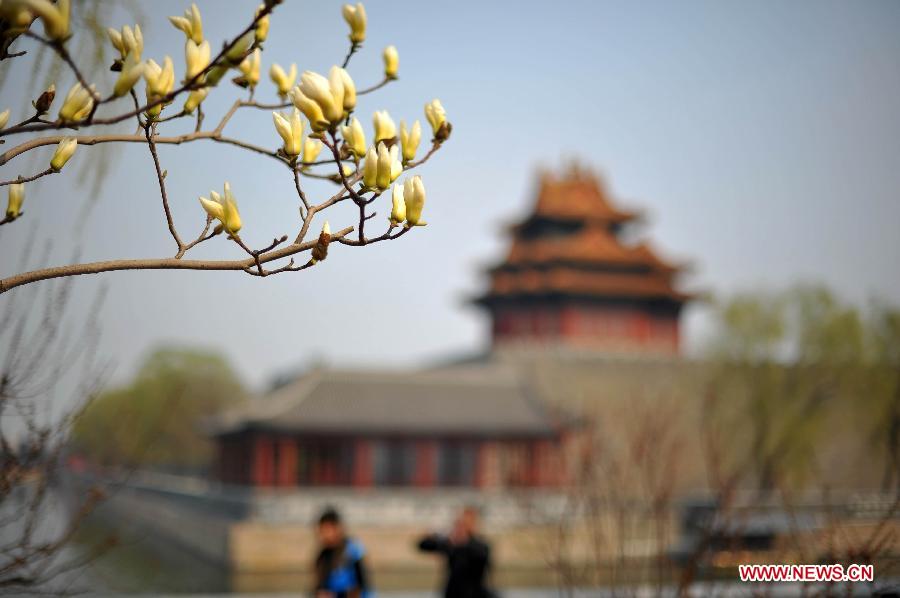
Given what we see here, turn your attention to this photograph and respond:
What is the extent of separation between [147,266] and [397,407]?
24881 millimetres

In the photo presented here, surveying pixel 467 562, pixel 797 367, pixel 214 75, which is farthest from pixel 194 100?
pixel 797 367

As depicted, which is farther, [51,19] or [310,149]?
[310,149]

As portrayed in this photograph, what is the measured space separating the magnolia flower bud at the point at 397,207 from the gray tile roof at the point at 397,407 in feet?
76.1

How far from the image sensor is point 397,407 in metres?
26.7

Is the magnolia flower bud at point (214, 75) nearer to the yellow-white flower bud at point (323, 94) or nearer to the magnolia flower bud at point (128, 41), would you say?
the magnolia flower bud at point (128, 41)

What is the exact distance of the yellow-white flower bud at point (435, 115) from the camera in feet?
6.98

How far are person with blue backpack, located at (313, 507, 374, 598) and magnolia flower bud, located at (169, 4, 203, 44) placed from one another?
355 centimetres

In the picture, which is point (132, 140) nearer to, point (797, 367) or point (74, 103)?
point (74, 103)

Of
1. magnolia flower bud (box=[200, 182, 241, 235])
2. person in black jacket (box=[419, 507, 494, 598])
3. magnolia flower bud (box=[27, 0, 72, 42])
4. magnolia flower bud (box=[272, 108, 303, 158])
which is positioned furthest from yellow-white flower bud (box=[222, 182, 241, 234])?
person in black jacket (box=[419, 507, 494, 598])

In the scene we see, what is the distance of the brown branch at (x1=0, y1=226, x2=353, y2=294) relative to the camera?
1.99 meters

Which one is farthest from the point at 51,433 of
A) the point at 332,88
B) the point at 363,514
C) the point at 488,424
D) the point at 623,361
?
the point at 623,361

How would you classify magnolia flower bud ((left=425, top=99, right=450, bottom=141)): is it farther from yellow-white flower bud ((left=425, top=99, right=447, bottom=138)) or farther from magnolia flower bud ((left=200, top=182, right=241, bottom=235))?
magnolia flower bud ((left=200, top=182, right=241, bottom=235))

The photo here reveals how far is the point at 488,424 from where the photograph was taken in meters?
26.7

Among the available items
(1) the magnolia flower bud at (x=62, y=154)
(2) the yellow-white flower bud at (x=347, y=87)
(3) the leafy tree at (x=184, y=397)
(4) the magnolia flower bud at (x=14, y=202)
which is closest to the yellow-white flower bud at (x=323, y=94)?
(2) the yellow-white flower bud at (x=347, y=87)
